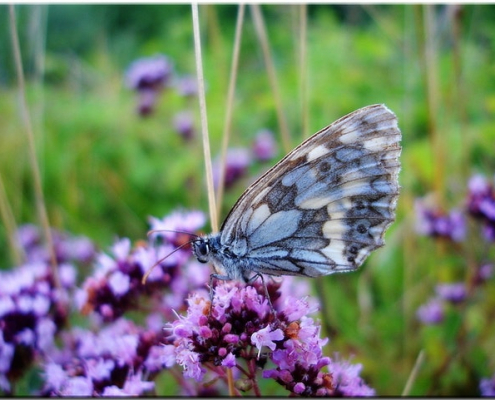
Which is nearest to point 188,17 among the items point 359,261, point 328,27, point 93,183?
point 328,27

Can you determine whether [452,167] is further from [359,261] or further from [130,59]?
[130,59]

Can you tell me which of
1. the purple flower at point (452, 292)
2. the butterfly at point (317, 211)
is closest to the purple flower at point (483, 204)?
the purple flower at point (452, 292)

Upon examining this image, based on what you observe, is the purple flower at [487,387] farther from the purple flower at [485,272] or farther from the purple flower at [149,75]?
the purple flower at [149,75]

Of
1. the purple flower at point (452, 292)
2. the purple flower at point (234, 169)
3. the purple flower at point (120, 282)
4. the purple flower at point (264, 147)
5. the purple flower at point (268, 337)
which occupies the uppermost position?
the purple flower at point (264, 147)

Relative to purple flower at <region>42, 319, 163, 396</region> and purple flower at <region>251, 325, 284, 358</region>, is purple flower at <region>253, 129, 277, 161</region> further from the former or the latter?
purple flower at <region>251, 325, 284, 358</region>

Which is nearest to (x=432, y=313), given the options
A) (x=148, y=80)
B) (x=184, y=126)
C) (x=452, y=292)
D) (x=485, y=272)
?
(x=452, y=292)

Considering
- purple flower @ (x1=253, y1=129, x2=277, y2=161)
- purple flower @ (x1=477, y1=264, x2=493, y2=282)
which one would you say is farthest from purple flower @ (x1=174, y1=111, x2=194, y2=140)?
purple flower @ (x1=477, y1=264, x2=493, y2=282)
